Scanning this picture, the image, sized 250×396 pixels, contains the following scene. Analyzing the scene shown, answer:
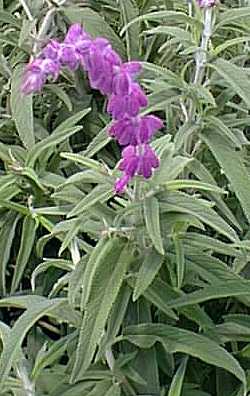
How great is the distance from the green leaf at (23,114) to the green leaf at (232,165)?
302mm

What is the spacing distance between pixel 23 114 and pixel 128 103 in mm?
658

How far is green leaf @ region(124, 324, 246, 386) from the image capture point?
122 cm

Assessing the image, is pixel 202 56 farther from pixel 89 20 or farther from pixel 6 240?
pixel 6 240

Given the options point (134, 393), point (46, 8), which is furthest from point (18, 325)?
point (46, 8)

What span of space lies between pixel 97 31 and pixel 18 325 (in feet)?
2.15

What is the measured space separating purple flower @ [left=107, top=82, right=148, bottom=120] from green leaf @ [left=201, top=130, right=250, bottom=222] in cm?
45

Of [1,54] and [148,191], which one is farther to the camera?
[1,54]

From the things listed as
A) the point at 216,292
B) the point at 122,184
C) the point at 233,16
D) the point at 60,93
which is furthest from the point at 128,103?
the point at 60,93

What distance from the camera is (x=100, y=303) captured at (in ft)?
3.88

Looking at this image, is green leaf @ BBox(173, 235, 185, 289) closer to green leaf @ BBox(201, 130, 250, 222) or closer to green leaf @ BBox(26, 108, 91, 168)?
green leaf @ BBox(201, 130, 250, 222)

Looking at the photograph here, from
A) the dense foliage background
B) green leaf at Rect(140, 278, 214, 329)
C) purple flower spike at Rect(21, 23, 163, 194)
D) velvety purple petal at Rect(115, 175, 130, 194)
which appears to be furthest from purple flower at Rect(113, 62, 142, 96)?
green leaf at Rect(140, 278, 214, 329)

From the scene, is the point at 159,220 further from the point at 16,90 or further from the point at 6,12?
the point at 6,12

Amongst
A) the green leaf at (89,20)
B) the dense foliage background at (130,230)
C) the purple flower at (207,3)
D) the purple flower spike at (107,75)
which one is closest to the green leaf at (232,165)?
the dense foliage background at (130,230)

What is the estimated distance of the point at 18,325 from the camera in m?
1.22
